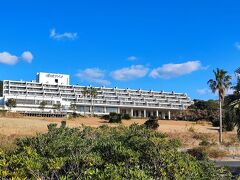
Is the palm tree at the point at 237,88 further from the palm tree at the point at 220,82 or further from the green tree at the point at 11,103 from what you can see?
the green tree at the point at 11,103

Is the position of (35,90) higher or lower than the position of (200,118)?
higher

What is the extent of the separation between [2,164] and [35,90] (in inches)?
6191

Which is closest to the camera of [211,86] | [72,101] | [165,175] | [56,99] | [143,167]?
[165,175]

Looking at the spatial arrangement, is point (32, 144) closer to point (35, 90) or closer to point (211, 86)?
point (211, 86)

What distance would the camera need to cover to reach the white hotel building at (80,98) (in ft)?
473

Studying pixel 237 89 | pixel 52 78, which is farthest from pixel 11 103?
pixel 237 89

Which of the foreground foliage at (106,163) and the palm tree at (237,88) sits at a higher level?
the palm tree at (237,88)

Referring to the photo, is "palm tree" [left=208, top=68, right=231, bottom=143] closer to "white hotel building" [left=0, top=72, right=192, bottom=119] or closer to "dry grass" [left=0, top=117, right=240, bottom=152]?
"dry grass" [left=0, top=117, right=240, bottom=152]

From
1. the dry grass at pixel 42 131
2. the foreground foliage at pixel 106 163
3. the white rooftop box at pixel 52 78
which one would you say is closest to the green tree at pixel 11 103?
the white rooftop box at pixel 52 78

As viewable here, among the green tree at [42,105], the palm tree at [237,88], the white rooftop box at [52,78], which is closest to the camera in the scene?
the palm tree at [237,88]

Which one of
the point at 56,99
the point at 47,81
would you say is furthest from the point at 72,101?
the point at 47,81

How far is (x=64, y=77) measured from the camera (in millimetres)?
180875

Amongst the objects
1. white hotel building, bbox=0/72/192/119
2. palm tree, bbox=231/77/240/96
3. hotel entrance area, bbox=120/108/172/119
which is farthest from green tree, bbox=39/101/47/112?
palm tree, bbox=231/77/240/96


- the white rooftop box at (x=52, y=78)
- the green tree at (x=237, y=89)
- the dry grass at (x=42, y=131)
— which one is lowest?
the dry grass at (x=42, y=131)
